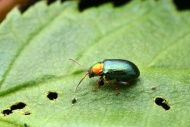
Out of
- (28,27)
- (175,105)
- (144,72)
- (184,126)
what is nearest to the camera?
(184,126)

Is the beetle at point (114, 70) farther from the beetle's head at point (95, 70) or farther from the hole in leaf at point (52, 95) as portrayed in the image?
the hole in leaf at point (52, 95)

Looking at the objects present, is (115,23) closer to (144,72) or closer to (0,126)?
(144,72)

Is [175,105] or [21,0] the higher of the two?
[21,0]

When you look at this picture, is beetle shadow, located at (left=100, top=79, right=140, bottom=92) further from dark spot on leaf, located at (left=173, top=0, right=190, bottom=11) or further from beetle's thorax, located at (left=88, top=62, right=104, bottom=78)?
dark spot on leaf, located at (left=173, top=0, right=190, bottom=11)


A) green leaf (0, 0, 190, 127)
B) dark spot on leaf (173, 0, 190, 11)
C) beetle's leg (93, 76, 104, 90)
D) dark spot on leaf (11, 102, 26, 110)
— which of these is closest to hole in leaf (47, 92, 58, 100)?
green leaf (0, 0, 190, 127)

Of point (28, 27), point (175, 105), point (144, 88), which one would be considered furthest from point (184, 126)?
point (28, 27)

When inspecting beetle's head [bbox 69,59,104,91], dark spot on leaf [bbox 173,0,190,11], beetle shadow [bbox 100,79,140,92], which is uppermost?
dark spot on leaf [bbox 173,0,190,11]

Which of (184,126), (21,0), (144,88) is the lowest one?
(184,126)

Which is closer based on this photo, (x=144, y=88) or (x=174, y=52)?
(x=144, y=88)

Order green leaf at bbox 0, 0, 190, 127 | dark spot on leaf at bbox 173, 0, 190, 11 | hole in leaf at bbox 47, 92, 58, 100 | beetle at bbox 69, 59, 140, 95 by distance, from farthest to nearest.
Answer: dark spot on leaf at bbox 173, 0, 190, 11, beetle at bbox 69, 59, 140, 95, hole in leaf at bbox 47, 92, 58, 100, green leaf at bbox 0, 0, 190, 127
